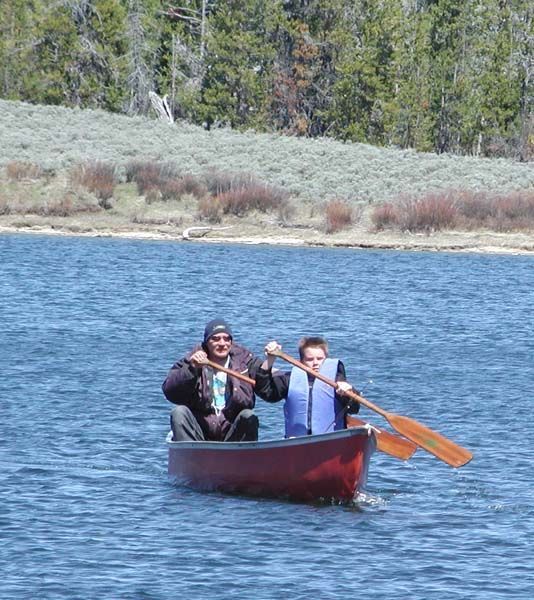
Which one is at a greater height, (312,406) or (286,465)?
(312,406)

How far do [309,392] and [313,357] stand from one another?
401 mm

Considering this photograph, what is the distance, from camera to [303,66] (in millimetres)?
67438

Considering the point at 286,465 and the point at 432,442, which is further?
the point at 432,442

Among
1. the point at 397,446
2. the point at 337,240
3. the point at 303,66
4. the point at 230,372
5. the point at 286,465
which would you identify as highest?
the point at 303,66

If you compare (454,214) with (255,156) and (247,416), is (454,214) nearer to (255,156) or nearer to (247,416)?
(255,156)

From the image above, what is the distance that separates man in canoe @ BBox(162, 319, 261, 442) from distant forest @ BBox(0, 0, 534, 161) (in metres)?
47.7

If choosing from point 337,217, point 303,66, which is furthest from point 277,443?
point 303,66

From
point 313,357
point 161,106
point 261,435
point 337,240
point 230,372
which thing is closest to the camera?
point 313,357

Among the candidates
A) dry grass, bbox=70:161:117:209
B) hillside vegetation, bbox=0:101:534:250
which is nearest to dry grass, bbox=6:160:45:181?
hillside vegetation, bbox=0:101:534:250

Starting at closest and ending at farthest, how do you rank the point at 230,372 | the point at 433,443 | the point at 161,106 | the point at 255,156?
1. the point at 230,372
2. the point at 433,443
3. the point at 255,156
4. the point at 161,106

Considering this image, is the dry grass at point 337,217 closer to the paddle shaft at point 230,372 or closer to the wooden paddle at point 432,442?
the wooden paddle at point 432,442

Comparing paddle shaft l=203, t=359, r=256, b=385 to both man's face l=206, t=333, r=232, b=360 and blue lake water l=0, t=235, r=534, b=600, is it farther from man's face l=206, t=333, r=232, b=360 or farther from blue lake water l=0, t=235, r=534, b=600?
blue lake water l=0, t=235, r=534, b=600

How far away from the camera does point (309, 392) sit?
535 inches

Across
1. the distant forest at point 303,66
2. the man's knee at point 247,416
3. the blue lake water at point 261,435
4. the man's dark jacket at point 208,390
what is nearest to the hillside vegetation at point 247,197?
the blue lake water at point 261,435
